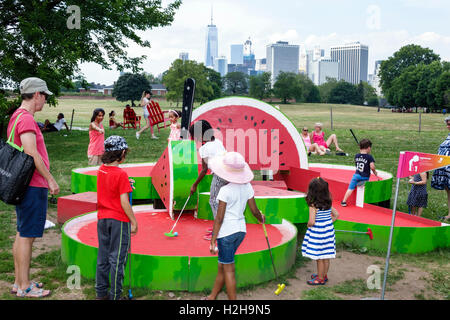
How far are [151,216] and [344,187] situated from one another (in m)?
3.97

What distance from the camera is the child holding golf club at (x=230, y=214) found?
4.28 meters

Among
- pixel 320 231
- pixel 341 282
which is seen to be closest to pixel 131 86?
pixel 320 231

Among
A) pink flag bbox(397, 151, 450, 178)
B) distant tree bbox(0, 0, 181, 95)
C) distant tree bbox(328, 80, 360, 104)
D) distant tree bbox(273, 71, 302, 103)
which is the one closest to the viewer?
pink flag bbox(397, 151, 450, 178)

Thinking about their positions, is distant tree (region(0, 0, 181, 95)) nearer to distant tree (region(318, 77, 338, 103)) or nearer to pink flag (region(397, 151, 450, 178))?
pink flag (region(397, 151, 450, 178))

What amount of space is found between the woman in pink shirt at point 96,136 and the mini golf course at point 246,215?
520 mm

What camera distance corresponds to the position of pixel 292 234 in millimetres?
6305

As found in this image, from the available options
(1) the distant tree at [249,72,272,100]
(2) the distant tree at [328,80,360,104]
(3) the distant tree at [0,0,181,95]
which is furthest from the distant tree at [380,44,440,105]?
(3) the distant tree at [0,0,181,95]

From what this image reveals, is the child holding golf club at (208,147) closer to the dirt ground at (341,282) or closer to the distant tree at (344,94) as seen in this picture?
the dirt ground at (341,282)

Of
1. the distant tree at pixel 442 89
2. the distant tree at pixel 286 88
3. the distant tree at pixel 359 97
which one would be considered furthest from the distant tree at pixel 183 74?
the distant tree at pixel 359 97

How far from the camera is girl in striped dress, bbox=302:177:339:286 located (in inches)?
207

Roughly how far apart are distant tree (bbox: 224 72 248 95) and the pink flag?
12980cm

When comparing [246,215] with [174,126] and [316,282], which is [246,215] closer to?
[316,282]
